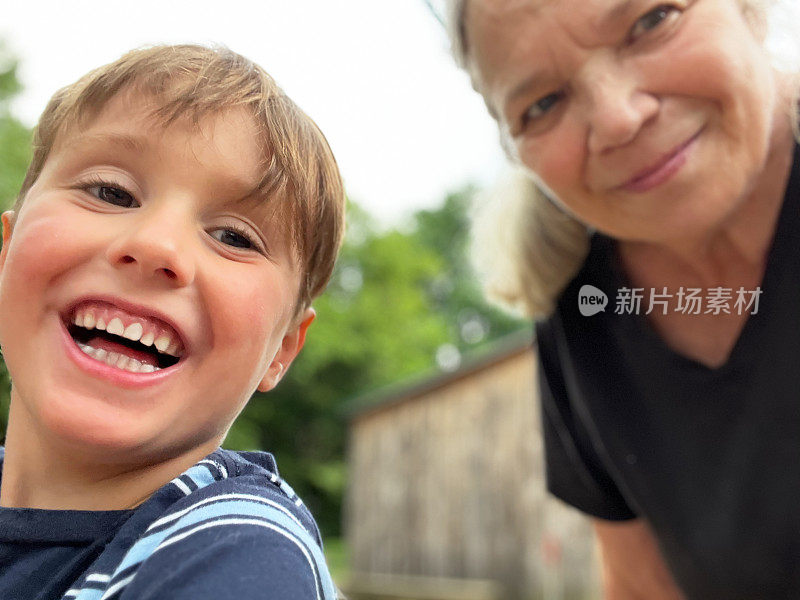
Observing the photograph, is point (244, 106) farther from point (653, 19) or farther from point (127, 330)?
point (653, 19)

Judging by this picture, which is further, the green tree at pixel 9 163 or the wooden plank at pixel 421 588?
the wooden plank at pixel 421 588

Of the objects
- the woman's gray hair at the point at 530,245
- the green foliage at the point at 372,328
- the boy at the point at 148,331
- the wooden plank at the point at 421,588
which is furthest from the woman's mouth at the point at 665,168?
the wooden plank at the point at 421,588

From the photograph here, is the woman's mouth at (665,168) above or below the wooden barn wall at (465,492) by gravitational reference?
above

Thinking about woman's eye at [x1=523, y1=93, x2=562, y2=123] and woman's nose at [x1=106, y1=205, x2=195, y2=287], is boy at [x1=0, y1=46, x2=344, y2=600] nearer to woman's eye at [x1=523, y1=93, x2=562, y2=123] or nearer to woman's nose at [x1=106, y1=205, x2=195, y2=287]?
woman's nose at [x1=106, y1=205, x2=195, y2=287]

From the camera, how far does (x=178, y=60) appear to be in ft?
2.23

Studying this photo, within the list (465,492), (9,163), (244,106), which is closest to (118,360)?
(244,106)

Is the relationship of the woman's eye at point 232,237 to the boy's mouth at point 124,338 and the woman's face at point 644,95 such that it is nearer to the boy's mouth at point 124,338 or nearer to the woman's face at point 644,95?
the boy's mouth at point 124,338

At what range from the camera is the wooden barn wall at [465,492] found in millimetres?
7508

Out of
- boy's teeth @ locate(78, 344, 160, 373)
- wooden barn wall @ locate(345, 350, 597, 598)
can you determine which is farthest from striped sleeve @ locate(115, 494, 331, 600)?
wooden barn wall @ locate(345, 350, 597, 598)

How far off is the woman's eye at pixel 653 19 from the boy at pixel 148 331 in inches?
15.5

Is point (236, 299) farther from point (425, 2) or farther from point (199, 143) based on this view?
point (425, 2)

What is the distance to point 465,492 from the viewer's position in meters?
7.88

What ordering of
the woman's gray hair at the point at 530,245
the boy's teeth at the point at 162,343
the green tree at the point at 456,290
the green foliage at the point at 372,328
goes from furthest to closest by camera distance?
the green tree at the point at 456,290, the green foliage at the point at 372,328, the woman's gray hair at the point at 530,245, the boy's teeth at the point at 162,343

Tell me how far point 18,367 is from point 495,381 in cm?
737
